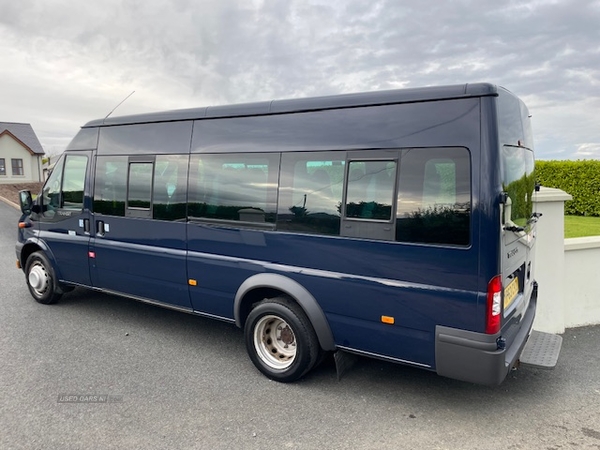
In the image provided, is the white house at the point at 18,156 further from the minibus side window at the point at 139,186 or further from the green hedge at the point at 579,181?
the minibus side window at the point at 139,186

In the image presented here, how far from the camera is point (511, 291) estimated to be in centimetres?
351

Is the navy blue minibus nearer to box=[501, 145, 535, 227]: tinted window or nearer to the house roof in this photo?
box=[501, 145, 535, 227]: tinted window

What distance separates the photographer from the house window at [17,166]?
43.4m

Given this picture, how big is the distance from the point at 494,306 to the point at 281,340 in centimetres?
196

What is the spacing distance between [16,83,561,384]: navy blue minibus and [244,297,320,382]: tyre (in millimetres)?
13

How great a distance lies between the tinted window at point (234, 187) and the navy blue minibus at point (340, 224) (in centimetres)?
2

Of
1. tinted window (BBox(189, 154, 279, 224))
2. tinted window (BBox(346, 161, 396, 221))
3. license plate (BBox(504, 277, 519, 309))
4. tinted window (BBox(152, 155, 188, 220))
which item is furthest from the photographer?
tinted window (BBox(152, 155, 188, 220))

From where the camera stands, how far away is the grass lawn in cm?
1035

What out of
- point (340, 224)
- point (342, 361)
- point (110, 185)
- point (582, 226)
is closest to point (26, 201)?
point (110, 185)

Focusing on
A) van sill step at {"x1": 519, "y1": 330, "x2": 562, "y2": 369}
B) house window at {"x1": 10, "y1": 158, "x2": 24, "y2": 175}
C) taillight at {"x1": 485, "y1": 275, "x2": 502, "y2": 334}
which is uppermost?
house window at {"x1": 10, "y1": 158, "x2": 24, "y2": 175}

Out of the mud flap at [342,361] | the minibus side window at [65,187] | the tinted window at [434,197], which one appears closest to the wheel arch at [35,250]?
the minibus side window at [65,187]

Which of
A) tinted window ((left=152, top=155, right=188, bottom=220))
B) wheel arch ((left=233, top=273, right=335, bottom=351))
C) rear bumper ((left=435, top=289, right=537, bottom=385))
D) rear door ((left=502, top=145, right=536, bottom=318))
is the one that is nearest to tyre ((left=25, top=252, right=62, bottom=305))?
tinted window ((left=152, top=155, right=188, bottom=220))

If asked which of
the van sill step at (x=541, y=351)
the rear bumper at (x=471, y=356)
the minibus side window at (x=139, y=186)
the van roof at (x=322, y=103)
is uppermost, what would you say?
the van roof at (x=322, y=103)

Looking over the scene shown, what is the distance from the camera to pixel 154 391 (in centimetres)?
388
